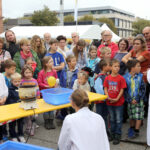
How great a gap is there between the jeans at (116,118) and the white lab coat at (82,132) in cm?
173

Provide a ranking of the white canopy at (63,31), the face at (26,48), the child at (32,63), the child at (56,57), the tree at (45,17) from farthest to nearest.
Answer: the tree at (45,17), the white canopy at (63,31), the child at (56,57), the face at (26,48), the child at (32,63)

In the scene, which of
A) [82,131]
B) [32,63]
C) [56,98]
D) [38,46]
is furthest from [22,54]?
[82,131]

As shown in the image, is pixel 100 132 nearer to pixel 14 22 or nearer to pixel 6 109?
pixel 6 109

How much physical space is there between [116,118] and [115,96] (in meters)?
0.38

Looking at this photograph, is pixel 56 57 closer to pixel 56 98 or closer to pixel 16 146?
pixel 56 98

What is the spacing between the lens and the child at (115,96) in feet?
13.0

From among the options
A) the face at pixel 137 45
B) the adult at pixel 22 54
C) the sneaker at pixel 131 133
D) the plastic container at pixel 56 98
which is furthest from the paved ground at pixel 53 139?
the face at pixel 137 45

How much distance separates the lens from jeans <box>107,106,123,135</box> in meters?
4.00

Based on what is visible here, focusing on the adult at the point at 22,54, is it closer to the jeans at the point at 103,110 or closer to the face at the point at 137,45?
the jeans at the point at 103,110

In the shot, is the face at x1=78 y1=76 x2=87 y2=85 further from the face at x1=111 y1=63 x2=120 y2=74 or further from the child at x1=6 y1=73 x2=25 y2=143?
the child at x1=6 y1=73 x2=25 y2=143

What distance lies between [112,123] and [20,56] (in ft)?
8.04

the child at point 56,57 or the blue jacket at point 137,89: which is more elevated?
the child at point 56,57

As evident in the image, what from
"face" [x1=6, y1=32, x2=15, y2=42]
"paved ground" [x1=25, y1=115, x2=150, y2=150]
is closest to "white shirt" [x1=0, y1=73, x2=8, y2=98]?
"paved ground" [x1=25, y1=115, x2=150, y2=150]

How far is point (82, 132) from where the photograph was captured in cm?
221
